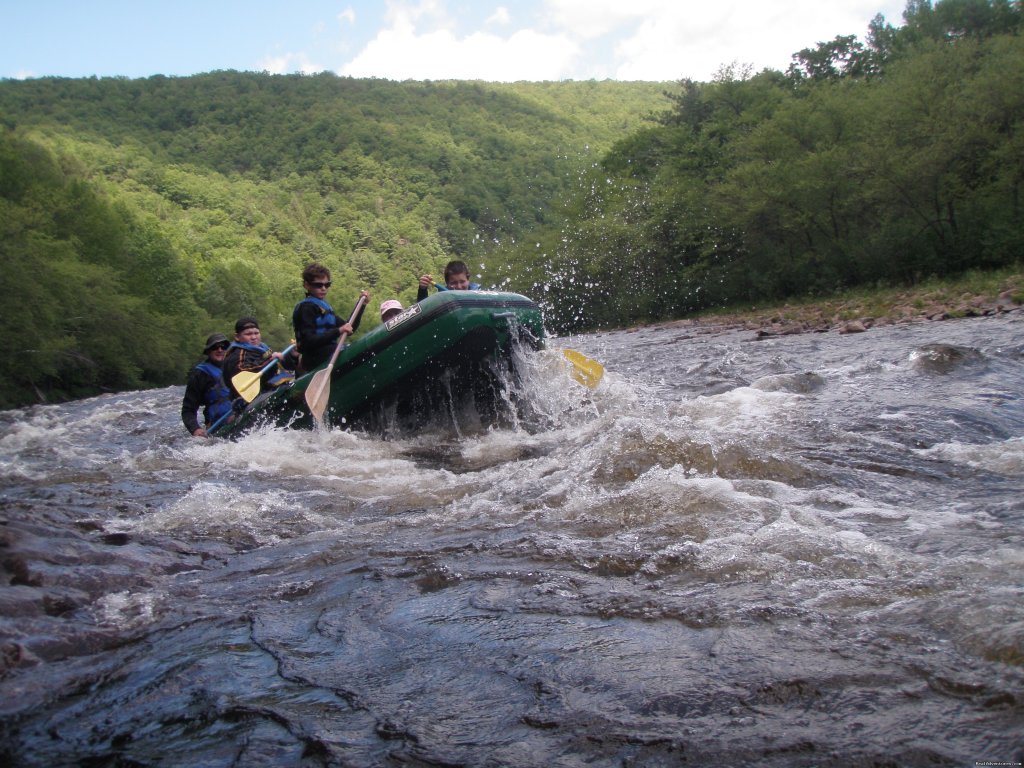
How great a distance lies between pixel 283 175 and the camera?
323 ft

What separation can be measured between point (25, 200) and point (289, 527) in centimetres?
2888

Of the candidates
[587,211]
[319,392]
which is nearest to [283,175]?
[587,211]

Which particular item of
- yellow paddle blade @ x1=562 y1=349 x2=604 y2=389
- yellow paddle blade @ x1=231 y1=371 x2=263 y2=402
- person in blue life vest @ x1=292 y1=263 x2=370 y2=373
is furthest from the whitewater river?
yellow paddle blade @ x1=231 y1=371 x2=263 y2=402

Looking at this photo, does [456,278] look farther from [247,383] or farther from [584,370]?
[247,383]

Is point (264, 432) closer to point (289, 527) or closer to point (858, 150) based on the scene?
point (289, 527)

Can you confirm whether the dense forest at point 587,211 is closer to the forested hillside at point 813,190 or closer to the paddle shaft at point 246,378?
the forested hillside at point 813,190

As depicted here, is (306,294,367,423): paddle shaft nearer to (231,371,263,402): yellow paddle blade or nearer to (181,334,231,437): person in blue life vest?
(231,371,263,402): yellow paddle blade

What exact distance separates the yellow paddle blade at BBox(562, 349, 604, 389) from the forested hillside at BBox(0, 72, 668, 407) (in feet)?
77.0

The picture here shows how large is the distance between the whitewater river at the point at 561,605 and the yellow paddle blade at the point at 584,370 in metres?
1.89

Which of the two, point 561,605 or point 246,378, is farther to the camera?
point 246,378

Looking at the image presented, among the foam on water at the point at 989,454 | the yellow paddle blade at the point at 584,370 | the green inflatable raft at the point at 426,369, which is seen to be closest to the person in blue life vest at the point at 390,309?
the green inflatable raft at the point at 426,369

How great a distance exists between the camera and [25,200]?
1094 inches

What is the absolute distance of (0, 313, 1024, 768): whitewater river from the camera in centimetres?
195

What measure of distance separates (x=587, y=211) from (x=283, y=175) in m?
64.4
